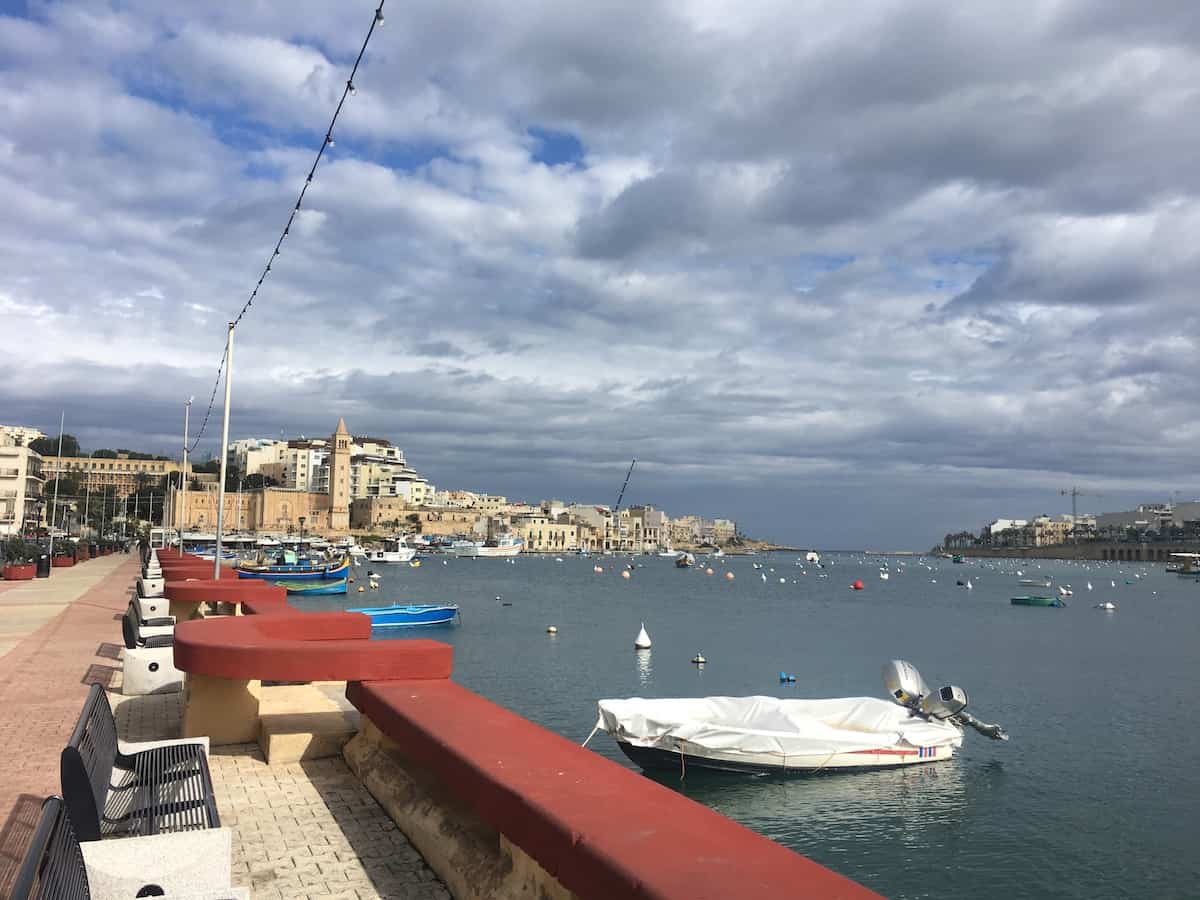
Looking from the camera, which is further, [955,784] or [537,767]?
[955,784]

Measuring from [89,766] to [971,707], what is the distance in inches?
1119

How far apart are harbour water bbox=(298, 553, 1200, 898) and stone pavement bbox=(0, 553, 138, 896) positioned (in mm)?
10534

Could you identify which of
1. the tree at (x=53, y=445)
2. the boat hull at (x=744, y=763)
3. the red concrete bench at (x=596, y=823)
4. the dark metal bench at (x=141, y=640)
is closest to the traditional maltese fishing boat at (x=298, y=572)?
the boat hull at (x=744, y=763)

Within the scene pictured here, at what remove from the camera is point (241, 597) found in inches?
533

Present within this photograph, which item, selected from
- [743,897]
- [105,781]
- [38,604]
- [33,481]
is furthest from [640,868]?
[33,481]

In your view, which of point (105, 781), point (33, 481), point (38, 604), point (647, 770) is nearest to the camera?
point (105, 781)

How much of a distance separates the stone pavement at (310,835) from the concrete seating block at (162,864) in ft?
3.18

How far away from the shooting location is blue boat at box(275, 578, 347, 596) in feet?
209

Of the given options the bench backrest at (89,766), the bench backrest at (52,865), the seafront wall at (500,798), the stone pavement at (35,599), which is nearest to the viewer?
the bench backrest at (52,865)

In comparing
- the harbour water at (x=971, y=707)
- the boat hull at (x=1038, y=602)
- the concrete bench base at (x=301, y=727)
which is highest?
the concrete bench base at (x=301, y=727)

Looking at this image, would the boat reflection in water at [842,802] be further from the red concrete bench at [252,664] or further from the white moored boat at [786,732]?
the red concrete bench at [252,664]

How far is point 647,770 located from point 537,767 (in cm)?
1406

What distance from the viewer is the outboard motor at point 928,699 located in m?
20.8

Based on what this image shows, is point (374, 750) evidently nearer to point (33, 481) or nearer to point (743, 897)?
point (743, 897)
